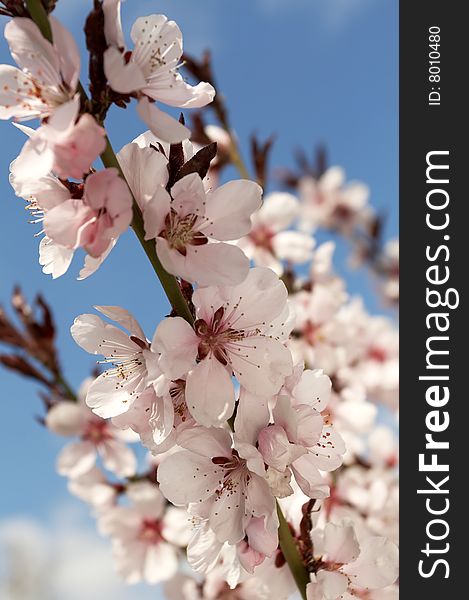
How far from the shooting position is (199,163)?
1159 millimetres

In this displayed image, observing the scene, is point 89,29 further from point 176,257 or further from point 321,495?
point 321,495

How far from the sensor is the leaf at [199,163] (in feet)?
3.79

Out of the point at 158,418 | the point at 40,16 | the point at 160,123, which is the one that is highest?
the point at 40,16

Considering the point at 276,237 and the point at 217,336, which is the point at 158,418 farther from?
the point at 276,237

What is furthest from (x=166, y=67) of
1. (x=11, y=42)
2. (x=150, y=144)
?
Result: (x=11, y=42)

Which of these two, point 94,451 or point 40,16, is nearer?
point 40,16

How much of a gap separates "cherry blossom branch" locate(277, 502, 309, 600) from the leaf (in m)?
0.64

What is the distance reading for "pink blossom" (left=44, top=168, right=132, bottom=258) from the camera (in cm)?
104

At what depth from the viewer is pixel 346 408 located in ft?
8.94

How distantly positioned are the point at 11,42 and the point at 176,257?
0.40 meters

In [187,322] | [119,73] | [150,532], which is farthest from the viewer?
[150,532]

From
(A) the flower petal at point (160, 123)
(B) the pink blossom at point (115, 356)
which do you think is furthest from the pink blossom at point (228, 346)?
(A) the flower petal at point (160, 123)

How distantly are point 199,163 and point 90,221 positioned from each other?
21 cm

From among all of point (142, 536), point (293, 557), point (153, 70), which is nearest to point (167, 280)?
point (153, 70)
